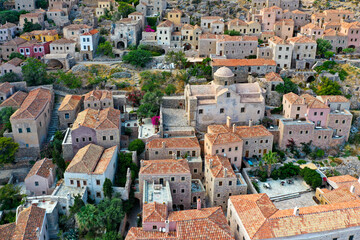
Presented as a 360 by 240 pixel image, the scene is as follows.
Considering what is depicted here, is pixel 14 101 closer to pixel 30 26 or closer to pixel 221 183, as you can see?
pixel 30 26

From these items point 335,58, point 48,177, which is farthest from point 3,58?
point 335,58

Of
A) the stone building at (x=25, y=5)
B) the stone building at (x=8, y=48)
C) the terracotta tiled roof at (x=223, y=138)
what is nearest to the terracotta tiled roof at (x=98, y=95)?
the terracotta tiled roof at (x=223, y=138)

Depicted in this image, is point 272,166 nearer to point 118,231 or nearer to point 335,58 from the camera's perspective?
point 118,231

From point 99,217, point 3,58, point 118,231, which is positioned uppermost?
point 3,58

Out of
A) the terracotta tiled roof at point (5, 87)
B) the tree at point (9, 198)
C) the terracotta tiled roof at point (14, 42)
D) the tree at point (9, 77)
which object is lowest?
the tree at point (9, 198)

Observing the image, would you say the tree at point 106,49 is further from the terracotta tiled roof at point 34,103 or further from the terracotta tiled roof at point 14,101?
the terracotta tiled roof at point 14,101

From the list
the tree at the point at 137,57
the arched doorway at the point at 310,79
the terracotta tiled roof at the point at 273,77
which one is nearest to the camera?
the terracotta tiled roof at the point at 273,77

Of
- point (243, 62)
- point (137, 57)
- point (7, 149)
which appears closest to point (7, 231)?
point (7, 149)
